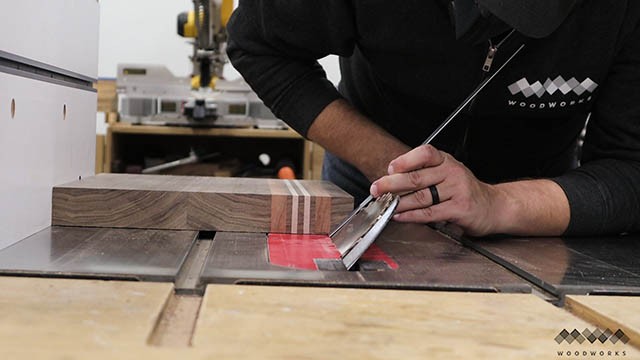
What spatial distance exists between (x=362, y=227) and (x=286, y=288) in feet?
0.75

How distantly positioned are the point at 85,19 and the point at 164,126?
1535 millimetres

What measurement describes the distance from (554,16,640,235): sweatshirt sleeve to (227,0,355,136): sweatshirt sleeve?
0.45 metres

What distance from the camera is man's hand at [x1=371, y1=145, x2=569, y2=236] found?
833 mm

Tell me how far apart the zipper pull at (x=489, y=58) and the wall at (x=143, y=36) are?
2563 millimetres

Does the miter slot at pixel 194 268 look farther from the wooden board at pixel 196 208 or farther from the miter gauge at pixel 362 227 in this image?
the miter gauge at pixel 362 227

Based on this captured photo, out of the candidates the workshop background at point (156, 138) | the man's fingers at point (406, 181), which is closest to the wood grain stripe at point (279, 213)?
the man's fingers at point (406, 181)

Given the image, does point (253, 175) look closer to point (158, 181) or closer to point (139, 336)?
point (158, 181)

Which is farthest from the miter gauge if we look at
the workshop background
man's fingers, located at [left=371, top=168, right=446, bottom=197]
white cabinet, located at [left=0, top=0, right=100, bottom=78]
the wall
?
the wall

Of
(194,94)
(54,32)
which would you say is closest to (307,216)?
(54,32)

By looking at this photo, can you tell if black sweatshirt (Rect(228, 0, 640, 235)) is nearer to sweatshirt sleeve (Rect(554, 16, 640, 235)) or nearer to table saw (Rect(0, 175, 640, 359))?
sweatshirt sleeve (Rect(554, 16, 640, 235))

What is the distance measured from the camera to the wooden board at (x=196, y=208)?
2.83 feet

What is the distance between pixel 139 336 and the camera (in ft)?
1.37

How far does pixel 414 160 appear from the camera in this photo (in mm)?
829

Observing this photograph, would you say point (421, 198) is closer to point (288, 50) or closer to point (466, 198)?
point (466, 198)
